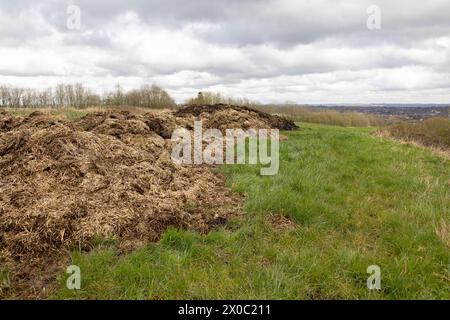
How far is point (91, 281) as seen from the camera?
3605mm

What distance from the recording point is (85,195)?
17.1 ft

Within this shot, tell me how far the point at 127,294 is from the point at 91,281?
444mm

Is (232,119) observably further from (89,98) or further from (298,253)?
(89,98)

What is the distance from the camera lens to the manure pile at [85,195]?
4.22 meters

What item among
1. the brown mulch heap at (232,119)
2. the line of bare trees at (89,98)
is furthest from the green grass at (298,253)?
the line of bare trees at (89,98)

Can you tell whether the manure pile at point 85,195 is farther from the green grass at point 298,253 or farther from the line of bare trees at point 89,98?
the line of bare trees at point 89,98

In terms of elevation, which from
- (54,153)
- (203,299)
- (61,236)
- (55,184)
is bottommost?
(203,299)

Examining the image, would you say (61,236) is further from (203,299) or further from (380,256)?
(380,256)

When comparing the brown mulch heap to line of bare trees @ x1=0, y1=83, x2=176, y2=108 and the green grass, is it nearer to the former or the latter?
the green grass

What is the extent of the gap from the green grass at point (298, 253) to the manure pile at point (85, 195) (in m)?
0.34

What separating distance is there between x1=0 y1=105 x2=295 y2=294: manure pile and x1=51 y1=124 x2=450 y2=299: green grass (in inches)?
13.3

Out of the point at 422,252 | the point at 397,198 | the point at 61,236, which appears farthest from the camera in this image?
the point at 397,198

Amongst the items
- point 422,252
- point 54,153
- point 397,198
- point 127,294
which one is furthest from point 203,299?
point 397,198

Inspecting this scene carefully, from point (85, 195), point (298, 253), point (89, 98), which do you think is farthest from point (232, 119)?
point (89, 98)
